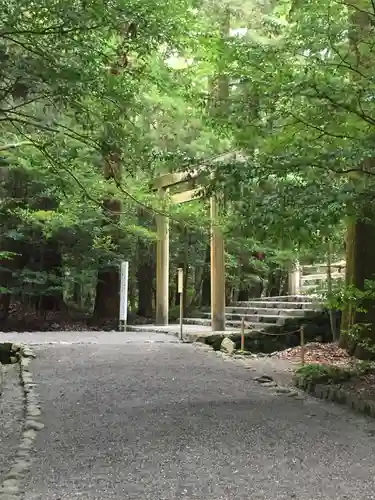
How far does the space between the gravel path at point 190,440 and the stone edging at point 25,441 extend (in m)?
0.07

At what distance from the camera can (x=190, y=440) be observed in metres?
4.02

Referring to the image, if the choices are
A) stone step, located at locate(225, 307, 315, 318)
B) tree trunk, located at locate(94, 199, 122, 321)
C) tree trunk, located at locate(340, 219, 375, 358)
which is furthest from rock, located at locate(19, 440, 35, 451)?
tree trunk, located at locate(94, 199, 122, 321)

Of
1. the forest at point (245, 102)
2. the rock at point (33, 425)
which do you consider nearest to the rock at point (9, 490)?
the rock at point (33, 425)

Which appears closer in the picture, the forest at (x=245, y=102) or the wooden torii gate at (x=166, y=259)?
the forest at (x=245, y=102)

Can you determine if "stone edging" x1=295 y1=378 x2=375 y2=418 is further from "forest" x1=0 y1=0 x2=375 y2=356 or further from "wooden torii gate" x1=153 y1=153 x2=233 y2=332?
"wooden torii gate" x1=153 y1=153 x2=233 y2=332

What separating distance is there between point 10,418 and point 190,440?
1.87 m

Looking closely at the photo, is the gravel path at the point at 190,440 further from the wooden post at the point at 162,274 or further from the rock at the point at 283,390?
the wooden post at the point at 162,274

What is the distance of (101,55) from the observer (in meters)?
4.71

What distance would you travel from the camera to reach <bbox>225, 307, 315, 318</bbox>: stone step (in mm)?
10992

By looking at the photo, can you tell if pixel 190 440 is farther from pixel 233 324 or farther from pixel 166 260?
pixel 166 260

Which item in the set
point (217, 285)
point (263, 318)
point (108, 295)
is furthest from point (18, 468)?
point (108, 295)

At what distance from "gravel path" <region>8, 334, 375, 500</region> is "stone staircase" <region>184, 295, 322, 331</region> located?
4.02 m

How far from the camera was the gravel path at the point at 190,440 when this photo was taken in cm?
313

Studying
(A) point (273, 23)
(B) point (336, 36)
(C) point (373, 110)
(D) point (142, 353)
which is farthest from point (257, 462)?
(A) point (273, 23)
